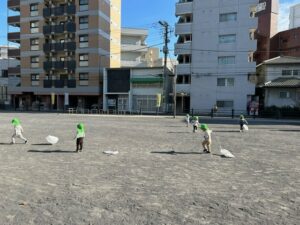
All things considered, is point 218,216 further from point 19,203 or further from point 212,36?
point 212,36

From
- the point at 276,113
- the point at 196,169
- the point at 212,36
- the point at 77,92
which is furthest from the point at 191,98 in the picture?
the point at 196,169

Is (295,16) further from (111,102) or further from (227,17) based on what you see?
(111,102)

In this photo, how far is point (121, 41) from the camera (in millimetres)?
61656

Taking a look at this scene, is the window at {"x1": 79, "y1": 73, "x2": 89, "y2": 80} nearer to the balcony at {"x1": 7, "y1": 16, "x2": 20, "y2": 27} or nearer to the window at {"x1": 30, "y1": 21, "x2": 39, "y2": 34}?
the window at {"x1": 30, "y1": 21, "x2": 39, "y2": 34}

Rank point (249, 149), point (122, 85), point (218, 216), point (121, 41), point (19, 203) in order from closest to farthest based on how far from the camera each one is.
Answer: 1. point (218, 216)
2. point (19, 203)
3. point (249, 149)
4. point (122, 85)
5. point (121, 41)

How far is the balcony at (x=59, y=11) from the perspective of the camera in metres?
48.7

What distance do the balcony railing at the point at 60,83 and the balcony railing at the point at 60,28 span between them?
813 centimetres

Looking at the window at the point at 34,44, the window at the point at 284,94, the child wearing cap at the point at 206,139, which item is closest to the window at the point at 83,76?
the window at the point at 34,44

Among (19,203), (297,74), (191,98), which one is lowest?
(19,203)

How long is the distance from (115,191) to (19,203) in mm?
1799

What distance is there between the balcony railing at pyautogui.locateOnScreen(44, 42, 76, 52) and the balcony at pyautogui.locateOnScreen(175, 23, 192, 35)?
1701 cm

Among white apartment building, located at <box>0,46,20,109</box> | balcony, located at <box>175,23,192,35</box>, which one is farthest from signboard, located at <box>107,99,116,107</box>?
white apartment building, located at <box>0,46,20,109</box>

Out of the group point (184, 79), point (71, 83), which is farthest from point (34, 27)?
Result: point (184, 79)

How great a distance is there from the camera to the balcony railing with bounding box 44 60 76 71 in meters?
48.4
